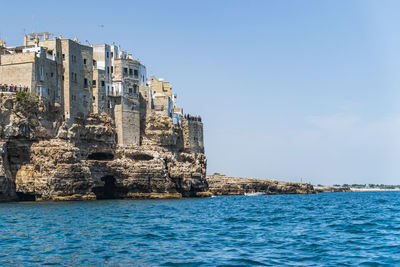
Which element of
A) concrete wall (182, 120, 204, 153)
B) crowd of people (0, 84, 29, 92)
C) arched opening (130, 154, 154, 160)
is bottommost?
arched opening (130, 154, 154, 160)

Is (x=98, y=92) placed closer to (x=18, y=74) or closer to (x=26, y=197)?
(x=18, y=74)

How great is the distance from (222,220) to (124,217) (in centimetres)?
754

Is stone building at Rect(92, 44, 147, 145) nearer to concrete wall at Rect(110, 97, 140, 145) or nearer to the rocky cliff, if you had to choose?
concrete wall at Rect(110, 97, 140, 145)

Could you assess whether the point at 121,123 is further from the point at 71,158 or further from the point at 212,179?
the point at 212,179

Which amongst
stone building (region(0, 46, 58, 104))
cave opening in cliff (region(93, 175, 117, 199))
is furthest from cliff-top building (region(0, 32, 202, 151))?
cave opening in cliff (region(93, 175, 117, 199))

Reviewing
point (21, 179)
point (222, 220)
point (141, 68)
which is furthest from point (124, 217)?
point (141, 68)

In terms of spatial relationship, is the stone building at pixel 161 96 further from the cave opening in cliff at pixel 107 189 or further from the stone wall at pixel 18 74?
the stone wall at pixel 18 74

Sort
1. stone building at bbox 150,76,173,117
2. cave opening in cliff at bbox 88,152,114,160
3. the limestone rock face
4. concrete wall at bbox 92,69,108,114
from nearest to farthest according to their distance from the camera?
concrete wall at bbox 92,69,108,114 < cave opening in cliff at bbox 88,152,114,160 < stone building at bbox 150,76,173,117 < the limestone rock face

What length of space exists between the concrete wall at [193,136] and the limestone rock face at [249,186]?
19.2 meters

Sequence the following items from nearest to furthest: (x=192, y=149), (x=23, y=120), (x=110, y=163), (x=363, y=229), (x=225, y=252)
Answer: (x=225, y=252) → (x=363, y=229) → (x=23, y=120) → (x=110, y=163) → (x=192, y=149)

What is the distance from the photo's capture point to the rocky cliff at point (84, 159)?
64188 millimetres

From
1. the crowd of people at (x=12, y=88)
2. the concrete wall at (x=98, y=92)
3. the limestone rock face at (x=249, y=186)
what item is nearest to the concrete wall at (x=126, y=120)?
the concrete wall at (x=98, y=92)

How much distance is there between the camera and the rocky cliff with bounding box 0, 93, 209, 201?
64188mm

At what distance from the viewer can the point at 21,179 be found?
6450cm
